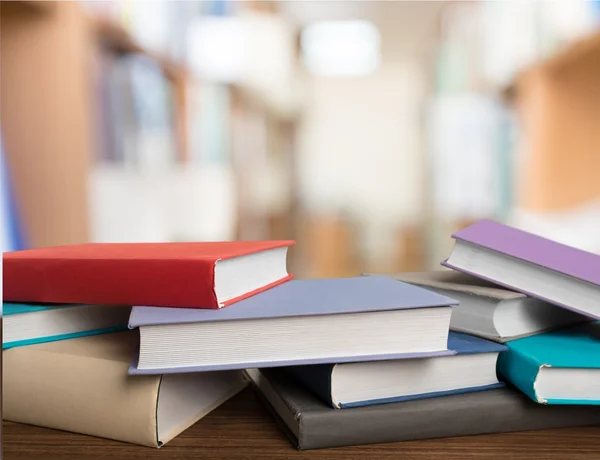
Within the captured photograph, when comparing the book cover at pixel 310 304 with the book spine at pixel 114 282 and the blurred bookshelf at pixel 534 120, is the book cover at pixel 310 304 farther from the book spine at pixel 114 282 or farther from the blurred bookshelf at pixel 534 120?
the blurred bookshelf at pixel 534 120

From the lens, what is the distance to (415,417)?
1.22ft

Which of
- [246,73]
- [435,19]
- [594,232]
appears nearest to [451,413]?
[594,232]

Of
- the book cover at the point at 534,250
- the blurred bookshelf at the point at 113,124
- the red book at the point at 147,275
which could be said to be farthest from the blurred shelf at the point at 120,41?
the book cover at the point at 534,250

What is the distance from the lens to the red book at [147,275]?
37 cm

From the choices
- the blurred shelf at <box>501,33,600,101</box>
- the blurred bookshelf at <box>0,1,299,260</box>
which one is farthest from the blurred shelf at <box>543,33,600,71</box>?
the blurred bookshelf at <box>0,1,299,260</box>

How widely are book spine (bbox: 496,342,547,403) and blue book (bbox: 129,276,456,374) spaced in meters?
0.05

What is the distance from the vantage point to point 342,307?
369mm

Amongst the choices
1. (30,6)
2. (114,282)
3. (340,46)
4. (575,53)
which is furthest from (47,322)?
(340,46)

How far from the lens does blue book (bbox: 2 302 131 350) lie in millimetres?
430

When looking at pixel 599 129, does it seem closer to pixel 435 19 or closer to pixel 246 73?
pixel 246 73

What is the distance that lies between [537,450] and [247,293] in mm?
207

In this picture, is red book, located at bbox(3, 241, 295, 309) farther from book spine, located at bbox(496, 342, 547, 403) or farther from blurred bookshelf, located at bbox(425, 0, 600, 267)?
blurred bookshelf, located at bbox(425, 0, 600, 267)

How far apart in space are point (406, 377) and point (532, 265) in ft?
0.39

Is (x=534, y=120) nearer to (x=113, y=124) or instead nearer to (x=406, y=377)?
(x=113, y=124)
